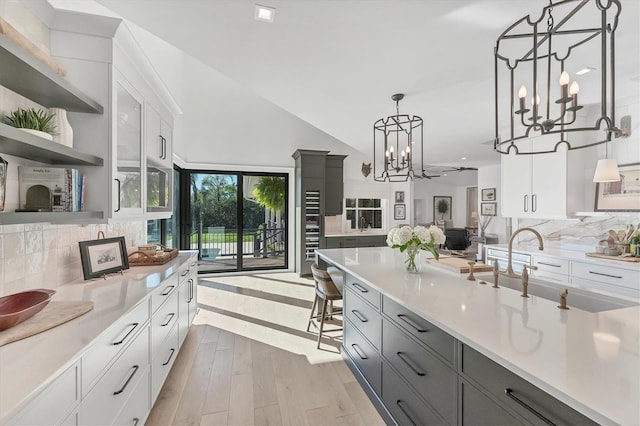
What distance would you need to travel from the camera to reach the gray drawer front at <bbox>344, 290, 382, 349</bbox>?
204 centimetres

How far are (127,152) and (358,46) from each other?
182 centimetres

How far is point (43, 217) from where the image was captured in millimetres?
1290

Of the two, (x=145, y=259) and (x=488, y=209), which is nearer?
(x=145, y=259)

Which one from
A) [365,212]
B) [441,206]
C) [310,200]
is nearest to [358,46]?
[310,200]

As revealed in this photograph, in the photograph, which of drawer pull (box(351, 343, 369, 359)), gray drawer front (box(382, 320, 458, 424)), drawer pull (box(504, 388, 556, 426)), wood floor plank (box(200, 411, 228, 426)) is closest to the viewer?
drawer pull (box(504, 388, 556, 426))

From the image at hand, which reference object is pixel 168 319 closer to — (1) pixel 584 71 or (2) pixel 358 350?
(2) pixel 358 350

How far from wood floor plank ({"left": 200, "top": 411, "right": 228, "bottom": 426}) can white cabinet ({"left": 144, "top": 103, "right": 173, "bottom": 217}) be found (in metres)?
1.64

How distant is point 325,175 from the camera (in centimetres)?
602

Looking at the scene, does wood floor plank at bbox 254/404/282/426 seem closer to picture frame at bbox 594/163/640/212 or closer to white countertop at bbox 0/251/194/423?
white countertop at bbox 0/251/194/423

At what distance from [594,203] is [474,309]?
3274mm

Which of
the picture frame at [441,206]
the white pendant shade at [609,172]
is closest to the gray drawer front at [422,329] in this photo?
the white pendant shade at [609,172]

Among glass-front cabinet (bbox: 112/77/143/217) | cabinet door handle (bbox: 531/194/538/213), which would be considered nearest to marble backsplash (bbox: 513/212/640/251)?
cabinet door handle (bbox: 531/194/538/213)

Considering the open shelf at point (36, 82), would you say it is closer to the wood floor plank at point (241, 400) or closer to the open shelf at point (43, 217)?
the open shelf at point (43, 217)

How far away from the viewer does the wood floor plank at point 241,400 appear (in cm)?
194
